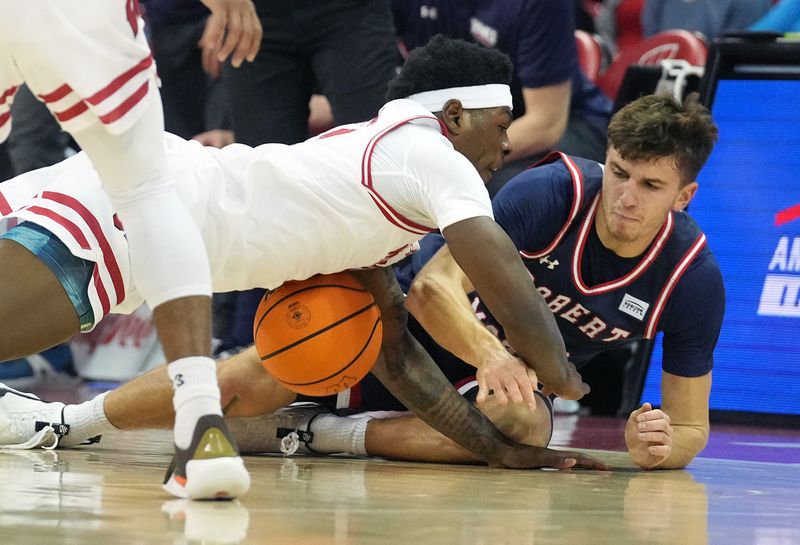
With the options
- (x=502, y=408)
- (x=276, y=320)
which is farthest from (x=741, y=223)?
(x=276, y=320)

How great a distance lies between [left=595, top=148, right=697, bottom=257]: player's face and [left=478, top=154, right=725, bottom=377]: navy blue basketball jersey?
3 cm

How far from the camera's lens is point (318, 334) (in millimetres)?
3596

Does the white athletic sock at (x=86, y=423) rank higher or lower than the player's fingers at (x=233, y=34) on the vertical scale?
lower

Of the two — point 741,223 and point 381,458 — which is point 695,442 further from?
point 741,223

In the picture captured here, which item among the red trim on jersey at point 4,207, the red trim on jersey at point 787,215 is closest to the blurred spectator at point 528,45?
the red trim on jersey at point 787,215

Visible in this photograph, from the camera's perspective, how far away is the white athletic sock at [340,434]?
4113 mm

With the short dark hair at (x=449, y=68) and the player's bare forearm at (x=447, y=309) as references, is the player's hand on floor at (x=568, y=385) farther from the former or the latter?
the short dark hair at (x=449, y=68)

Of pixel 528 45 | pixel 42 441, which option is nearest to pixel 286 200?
pixel 42 441

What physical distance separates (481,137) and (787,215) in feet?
8.59

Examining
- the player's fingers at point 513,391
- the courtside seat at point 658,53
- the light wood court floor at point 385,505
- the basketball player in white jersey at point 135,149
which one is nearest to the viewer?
the light wood court floor at point 385,505

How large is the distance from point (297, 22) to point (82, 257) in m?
2.27

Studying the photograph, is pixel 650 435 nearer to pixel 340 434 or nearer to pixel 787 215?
pixel 340 434

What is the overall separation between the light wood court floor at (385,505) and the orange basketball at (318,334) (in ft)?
0.82

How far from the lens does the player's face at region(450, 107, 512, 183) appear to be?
3.77 m
